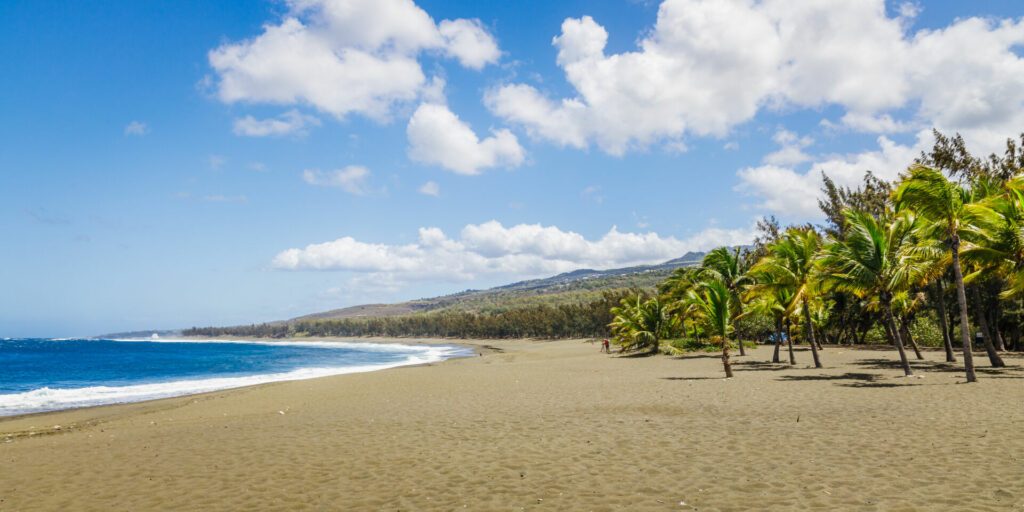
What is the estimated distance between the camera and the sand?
7.30 metres

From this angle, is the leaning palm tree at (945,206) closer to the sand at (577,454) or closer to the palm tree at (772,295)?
the sand at (577,454)

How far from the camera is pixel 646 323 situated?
135ft

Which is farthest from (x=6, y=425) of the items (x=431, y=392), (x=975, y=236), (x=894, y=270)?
Answer: (x=975, y=236)

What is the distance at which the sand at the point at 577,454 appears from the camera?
7.30 metres

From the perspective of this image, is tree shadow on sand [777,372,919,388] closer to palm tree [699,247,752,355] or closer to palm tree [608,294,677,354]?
palm tree [699,247,752,355]

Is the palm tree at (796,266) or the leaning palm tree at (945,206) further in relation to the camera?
the palm tree at (796,266)

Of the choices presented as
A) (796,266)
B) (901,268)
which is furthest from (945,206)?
(796,266)

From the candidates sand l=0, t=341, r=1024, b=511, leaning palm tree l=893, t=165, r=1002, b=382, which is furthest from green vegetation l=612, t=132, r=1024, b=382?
sand l=0, t=341, r=1024, b=511

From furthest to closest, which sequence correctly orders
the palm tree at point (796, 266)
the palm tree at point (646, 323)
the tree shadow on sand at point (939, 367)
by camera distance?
the palm tree at point (646, 323) → the palm tree at point (796, 266) → the tree shadow on sand at point (939, 367)

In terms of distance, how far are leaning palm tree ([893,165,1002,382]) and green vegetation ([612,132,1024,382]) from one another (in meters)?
0.03

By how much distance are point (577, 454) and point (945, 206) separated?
596 inches

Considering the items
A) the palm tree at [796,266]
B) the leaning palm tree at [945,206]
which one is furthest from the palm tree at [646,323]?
the leaning palm tree at [945,206]

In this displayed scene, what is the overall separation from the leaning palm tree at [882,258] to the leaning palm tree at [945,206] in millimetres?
1177

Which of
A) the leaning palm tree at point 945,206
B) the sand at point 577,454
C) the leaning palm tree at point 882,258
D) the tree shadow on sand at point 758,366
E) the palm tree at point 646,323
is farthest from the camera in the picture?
the palm tree at point 646,323
